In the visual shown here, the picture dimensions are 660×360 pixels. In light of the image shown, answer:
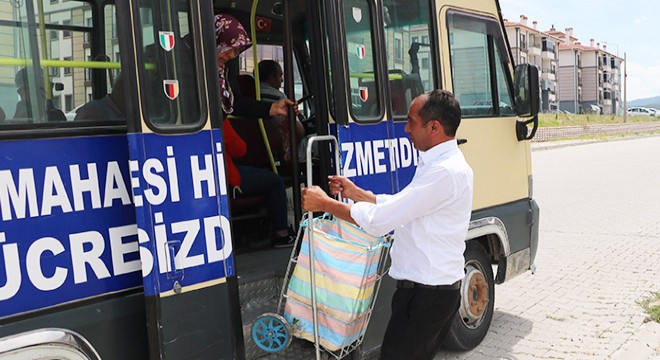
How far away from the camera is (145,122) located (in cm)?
275

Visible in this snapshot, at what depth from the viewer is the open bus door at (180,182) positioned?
2736mm

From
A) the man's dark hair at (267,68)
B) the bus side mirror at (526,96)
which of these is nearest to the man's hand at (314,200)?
the man's dark hair at (267,68)

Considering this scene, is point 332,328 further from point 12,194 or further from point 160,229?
point 12,194

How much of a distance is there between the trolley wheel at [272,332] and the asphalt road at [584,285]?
2116mm

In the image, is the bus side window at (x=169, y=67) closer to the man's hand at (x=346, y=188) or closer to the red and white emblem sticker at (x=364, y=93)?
the man's hand at (x=346, y=188)

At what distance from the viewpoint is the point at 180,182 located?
286 centimetres

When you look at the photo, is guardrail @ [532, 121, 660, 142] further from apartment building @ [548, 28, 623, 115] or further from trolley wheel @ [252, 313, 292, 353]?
apartment building @ [548, 28, 623, 115]

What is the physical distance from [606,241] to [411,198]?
7.33 metres

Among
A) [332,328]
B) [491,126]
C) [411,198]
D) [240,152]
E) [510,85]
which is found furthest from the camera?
[510,85]

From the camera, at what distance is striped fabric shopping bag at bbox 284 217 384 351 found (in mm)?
3146

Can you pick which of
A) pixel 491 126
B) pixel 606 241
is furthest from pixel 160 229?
pixel 606 241

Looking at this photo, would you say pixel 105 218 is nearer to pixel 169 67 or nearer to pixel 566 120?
pixel 169 67

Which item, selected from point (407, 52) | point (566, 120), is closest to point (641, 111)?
point (566, 120)

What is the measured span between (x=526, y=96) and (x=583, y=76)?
113704 mm
